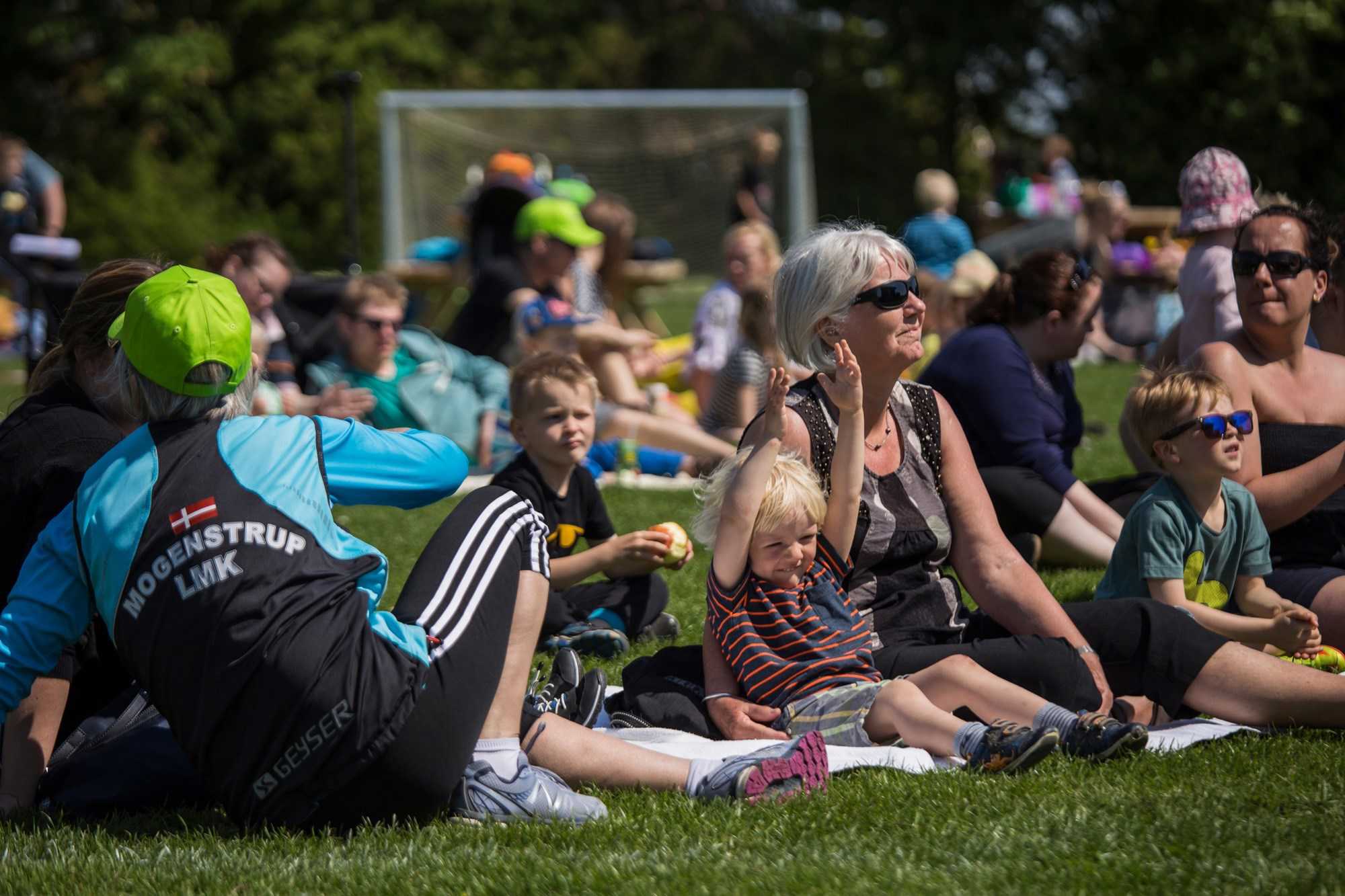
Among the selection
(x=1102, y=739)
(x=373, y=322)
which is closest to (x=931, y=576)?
(x=1102, y=739)

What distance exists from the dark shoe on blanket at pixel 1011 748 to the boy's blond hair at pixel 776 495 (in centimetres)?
72

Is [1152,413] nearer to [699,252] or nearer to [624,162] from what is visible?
[699,252]

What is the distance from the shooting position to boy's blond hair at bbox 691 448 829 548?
13.1ft

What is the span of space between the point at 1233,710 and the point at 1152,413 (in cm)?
108

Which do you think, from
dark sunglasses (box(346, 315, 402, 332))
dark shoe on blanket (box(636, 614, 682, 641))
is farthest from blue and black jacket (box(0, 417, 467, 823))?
dark sunglasses (box(346, 315, 402, 332))

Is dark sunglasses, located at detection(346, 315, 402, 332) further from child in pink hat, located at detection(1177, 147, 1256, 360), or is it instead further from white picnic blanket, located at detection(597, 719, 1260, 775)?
white picnic blanket, located at detection(597, 719, 1260, 775)

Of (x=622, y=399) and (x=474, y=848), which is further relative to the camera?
(x=622, y=399)

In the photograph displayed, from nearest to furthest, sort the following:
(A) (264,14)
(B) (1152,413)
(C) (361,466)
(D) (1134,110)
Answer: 1. (C) (361,466)
2. (B) (1152,413)
3. (D) (1134,110)
4. (A) (264,14)

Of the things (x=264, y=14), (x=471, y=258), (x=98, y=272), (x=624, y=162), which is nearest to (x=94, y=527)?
(x=98, y=272)

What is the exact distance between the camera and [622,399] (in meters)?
9.88

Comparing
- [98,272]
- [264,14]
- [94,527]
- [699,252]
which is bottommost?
[699,252]

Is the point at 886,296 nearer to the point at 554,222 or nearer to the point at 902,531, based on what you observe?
the point at 902,531

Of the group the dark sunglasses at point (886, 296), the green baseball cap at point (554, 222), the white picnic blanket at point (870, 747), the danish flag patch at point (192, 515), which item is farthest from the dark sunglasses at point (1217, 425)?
the green baseball cap at point (554, 222)

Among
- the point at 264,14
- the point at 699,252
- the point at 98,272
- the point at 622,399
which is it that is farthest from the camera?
the point at 264,14
